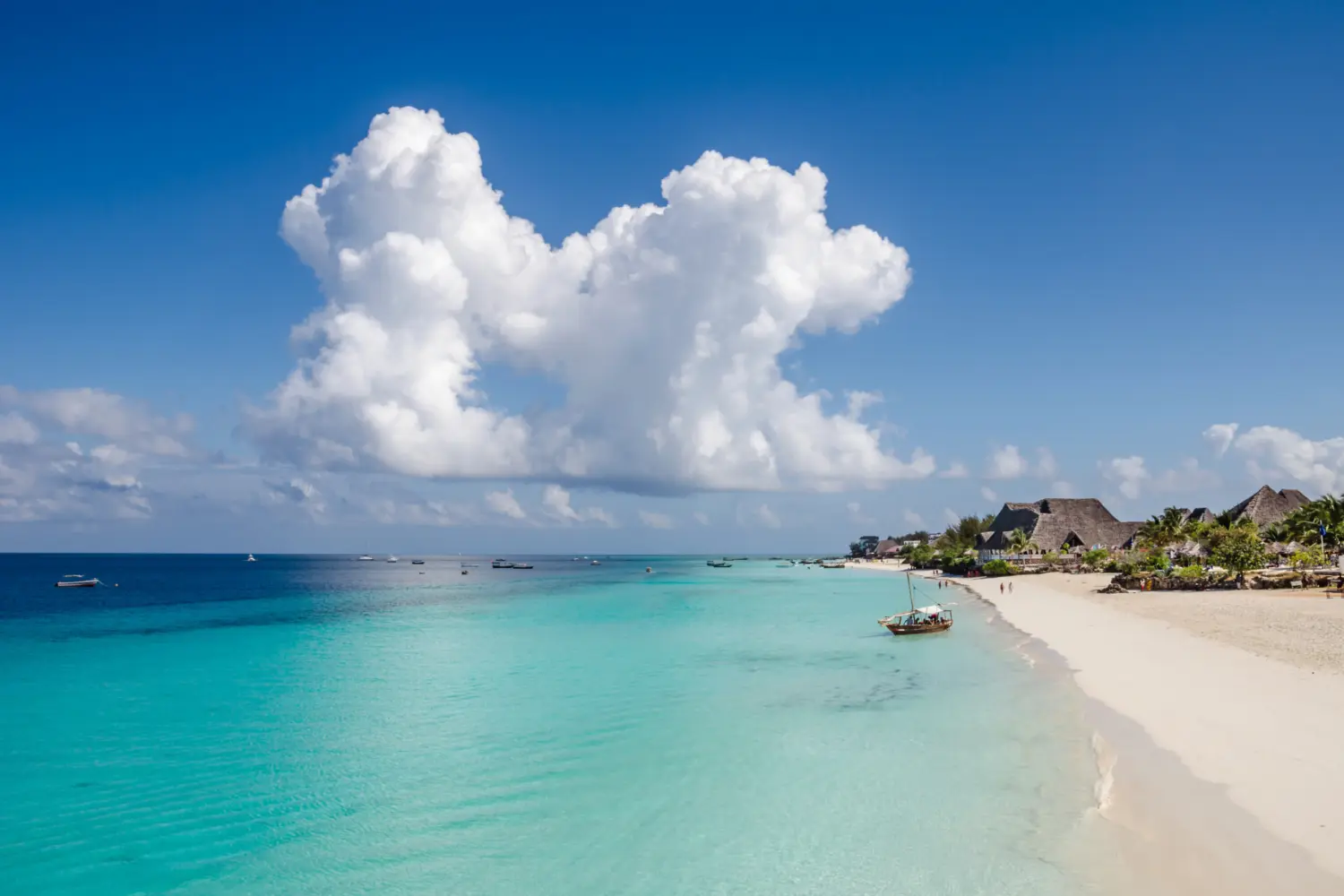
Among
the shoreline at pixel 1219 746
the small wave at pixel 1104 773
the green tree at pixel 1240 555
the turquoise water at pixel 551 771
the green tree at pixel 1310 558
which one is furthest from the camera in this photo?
the green tree at pixel 1310 558

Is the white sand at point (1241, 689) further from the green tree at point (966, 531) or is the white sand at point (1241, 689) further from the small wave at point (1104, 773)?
the green tree at point (966, 531)

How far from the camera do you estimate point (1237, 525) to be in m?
50.2

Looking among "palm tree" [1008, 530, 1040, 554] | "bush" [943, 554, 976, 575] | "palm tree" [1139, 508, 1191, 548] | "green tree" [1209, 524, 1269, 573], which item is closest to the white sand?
"green tree" [1209, 524, 1269, 573]

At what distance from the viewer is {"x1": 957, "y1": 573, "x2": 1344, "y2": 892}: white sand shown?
9.81 m

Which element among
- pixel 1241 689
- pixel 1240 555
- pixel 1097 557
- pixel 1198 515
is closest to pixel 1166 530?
pixel 1097 557

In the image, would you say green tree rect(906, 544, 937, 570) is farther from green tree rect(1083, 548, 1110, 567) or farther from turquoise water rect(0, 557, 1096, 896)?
turquoise water rect(0, 557, 1096, 896)

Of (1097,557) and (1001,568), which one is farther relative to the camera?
(1001,568)

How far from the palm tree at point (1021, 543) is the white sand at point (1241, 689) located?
115 ft

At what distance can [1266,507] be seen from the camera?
5759 cm

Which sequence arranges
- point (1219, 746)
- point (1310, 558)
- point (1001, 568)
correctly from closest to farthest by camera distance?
1. point (1219, 746)
2. point (1310, 558)
3. point (1001, 568)

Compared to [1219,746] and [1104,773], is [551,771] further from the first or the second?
[1219,746]

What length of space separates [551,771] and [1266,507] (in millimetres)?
64712

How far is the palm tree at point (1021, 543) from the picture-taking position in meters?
68.7

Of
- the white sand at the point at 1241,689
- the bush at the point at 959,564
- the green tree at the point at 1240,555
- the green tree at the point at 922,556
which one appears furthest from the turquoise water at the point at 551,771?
the green tree at the point at 922,556
